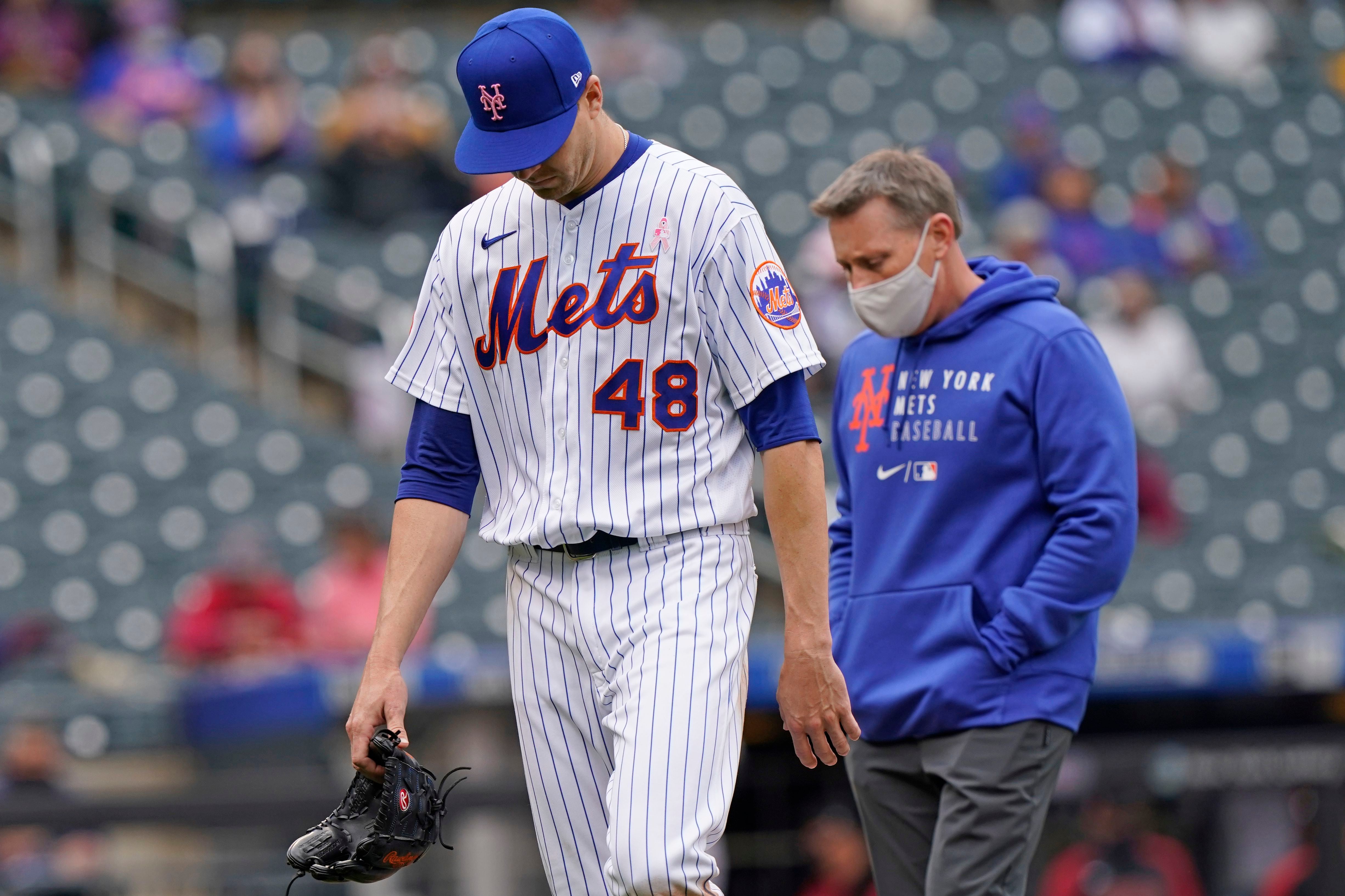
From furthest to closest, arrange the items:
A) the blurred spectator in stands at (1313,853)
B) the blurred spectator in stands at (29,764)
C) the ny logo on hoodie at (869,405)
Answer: the blurred spectator in stands at (1313,853) → the blurred spectator in stands at (29,764) → the ny logo on hoodie at (869,405)

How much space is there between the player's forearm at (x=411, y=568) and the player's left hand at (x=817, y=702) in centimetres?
61

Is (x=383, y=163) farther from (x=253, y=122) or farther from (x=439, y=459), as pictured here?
(x=439, y=459)

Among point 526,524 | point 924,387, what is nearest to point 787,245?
point 924,387

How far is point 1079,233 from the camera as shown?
34.8ft

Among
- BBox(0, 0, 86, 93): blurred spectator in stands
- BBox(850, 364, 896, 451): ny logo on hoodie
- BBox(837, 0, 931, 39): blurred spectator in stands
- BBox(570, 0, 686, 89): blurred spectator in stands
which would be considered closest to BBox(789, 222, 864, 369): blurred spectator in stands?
BBox(570, 0, 686, 89): blurred spectator in stands

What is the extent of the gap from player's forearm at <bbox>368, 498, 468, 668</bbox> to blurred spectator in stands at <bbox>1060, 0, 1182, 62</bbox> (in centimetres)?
1105

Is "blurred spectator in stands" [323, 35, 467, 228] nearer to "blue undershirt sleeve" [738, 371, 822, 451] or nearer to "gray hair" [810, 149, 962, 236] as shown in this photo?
"gray hair" [810, 149, 962, 236]

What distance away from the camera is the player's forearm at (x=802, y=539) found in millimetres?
2840

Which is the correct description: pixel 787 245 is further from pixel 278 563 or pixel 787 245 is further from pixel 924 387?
pixel 924 387

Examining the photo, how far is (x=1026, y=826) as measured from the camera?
3346 mm

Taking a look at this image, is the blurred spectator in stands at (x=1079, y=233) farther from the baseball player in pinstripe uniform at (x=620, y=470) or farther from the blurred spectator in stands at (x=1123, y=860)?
the baseball player in pinstripe uniform at (x=620, y=470)

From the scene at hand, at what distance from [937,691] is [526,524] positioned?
0.91 m

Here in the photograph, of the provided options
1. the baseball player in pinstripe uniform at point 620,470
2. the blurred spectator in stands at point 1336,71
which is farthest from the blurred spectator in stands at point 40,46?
the blurred spectator in stands at point 1336,71

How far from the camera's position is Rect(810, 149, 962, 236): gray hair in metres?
3.51
